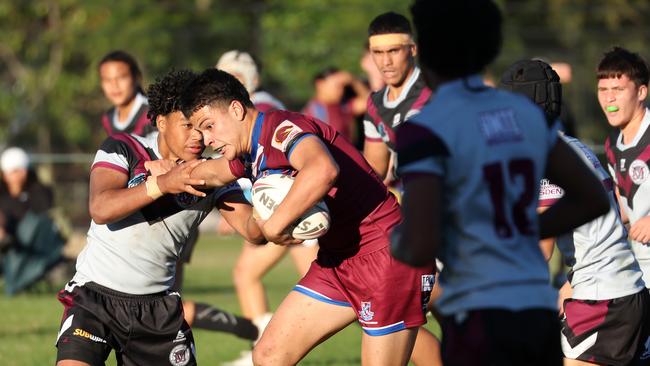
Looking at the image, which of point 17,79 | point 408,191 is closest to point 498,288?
point 408,191

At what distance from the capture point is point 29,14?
85.4 ft

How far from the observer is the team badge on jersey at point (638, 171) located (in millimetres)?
5968

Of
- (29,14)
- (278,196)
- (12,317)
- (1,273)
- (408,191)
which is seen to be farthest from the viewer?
(29,14)

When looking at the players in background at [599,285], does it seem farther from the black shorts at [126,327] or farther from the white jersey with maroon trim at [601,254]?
the black shorts at [126,327]

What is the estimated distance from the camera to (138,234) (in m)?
5.29

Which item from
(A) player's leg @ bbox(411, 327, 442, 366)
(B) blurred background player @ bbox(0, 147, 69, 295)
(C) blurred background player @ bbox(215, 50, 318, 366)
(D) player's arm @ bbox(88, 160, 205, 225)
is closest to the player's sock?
(C) blurred background player @ bbox(215, 50, 318, 366)

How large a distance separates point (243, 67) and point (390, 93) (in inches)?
53.8

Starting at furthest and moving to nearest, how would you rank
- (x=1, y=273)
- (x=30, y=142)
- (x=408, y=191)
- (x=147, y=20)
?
(x=147, y=20), (x=30, y=142), (x=1, y=273), (x=408, y=191)

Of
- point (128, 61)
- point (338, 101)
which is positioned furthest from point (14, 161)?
point (128, 61)

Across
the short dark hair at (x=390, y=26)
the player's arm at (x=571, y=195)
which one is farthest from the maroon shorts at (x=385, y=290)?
the short dark hair at (x=390, y=26)

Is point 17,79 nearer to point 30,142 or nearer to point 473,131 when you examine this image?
point 30,142

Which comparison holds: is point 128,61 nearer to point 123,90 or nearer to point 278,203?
point 123,90

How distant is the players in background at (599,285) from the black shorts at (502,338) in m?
1.79

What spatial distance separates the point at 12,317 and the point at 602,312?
7.22m
